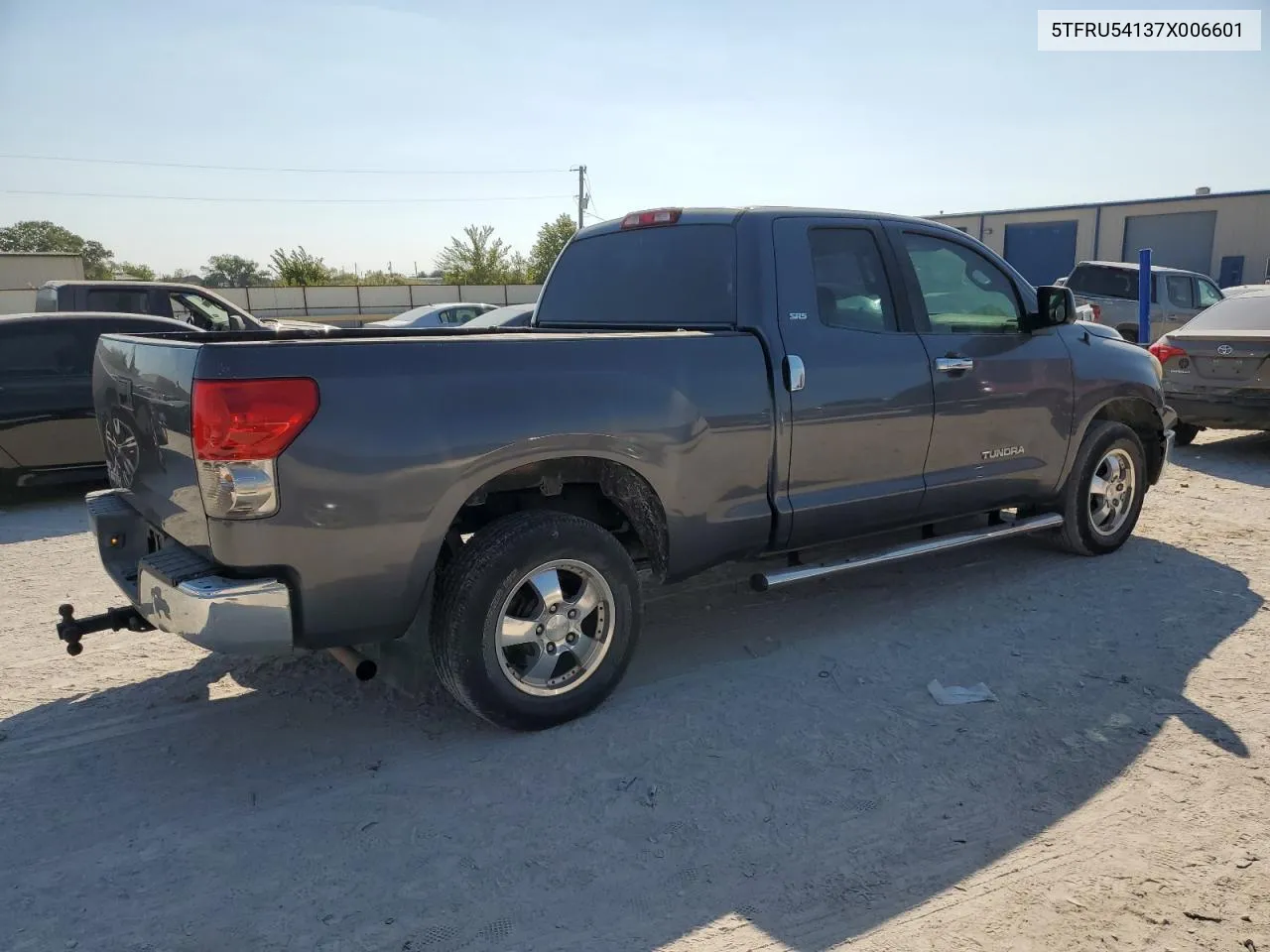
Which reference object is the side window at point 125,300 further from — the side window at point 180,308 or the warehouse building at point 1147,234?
the warehouse building at point 1147,234

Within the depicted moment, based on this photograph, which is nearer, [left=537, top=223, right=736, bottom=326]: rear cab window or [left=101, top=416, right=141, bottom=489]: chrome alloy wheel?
[left=101, top=416, right=141, bottom=489]: chrome alloy wheel

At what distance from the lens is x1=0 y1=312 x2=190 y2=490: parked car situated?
7141mm

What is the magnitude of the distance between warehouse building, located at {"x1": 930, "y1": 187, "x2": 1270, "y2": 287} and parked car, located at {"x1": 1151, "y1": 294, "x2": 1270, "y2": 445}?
22848mm

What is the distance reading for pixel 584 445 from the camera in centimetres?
335

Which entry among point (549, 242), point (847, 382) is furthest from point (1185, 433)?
point (549, 242)

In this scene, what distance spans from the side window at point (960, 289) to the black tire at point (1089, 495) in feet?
3.31

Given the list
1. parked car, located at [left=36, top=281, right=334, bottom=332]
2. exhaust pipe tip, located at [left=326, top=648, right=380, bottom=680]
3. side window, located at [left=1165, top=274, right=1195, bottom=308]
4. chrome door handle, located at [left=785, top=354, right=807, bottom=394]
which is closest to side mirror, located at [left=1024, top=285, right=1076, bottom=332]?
chrome door handle, located at [left=785, top=354, right=807, bottom=394]

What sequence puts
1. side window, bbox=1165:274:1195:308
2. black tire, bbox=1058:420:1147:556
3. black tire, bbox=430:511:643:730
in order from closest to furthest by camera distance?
1. black tire, bbox=430:511:643:730
2. black tire, bbox=1058:420:1147:556
3. side window, bbox=1165:274:1195:308

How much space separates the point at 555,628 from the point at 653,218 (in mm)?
2179

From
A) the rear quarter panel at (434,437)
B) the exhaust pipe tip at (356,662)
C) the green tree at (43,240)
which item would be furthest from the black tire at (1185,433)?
the green tree at (43,240)

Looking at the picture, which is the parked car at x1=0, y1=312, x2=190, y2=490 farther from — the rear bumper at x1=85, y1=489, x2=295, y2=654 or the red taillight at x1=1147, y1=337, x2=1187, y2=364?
the red taillight at x1=1147, y1=337, x2=1187, y2=364

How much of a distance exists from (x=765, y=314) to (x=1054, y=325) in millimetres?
2127

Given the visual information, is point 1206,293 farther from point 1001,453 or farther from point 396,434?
point 396,434

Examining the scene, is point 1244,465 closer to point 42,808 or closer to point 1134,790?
point 1134,790
